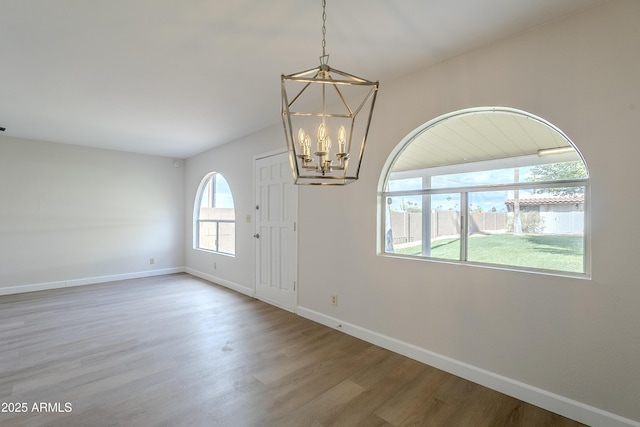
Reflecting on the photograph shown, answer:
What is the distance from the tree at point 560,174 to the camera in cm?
186

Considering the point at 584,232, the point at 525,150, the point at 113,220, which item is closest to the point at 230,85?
the point at 525,150

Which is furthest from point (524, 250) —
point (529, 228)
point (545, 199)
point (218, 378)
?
point (218, 378)

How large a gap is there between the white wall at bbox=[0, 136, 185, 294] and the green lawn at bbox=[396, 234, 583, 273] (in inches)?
218

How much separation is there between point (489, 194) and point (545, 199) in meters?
0.35

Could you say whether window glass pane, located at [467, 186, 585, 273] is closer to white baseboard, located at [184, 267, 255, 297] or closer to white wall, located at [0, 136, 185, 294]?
white baseboard, located at [184, 267, 255, 297]

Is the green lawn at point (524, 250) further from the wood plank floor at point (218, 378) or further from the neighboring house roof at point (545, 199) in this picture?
the wood plank floor at point (218, 378)

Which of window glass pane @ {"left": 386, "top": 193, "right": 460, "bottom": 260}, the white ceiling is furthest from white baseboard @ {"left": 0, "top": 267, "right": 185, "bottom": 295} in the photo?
window glass pane @ {"left": 386, "top": 193, "right": 460, "bottom": 260}

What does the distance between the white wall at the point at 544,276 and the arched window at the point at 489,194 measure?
12 centimetres

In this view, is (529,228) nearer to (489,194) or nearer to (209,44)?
(489,194)

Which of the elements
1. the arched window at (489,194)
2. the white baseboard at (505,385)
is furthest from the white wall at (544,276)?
the arched window at (489,194)

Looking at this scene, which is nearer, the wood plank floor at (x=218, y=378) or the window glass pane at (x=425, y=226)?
the wood plank floor at (x=218, y=378)

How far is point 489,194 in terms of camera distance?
2.22 metres

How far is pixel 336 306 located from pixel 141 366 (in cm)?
184

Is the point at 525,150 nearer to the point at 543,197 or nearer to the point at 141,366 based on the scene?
the point at 543,197
